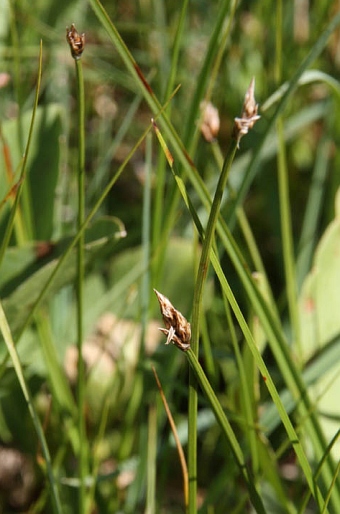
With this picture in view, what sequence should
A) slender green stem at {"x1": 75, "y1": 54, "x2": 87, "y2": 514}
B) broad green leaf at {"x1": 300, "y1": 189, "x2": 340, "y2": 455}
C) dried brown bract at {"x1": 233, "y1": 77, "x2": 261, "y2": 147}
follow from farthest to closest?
broad green leaf at {"x1": 300, "y1": 189, "x2": 340, "y2": 455} < slender green stem at {"x1": 75, "y1": 54, "x2": 87, "y2": 514} < dried brown bract at {"x1": 233, "y1": 77, "x2": 261, "y2": 147}

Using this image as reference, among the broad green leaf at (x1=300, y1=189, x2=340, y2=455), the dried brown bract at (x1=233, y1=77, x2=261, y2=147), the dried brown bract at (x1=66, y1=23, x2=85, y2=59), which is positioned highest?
the dried brown bract at (x1=66, y1=23, x2=85, y2=59)

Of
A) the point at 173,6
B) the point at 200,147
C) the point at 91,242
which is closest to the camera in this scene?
the point at 91,242

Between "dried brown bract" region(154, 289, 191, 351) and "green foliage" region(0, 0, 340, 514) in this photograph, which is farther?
"green foliage" region(0, 0, 340, 514)

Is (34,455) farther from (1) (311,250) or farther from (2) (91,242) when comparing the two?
(1) (311,250)

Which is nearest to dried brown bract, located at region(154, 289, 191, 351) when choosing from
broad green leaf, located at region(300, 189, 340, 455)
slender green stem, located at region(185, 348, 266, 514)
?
slender green stem, located at region(185, 348, 266, 514)

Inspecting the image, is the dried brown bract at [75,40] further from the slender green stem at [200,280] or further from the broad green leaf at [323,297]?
the broad green leaf at [323,297]

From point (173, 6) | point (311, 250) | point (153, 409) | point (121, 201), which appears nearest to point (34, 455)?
point (153, 409)

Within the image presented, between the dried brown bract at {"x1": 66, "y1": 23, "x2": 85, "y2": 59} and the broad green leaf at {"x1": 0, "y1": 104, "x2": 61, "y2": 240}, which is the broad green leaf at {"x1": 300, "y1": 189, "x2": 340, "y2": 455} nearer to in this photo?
the broad green leaf at {"x1": 0, "y1": 104, "x2": 61, "y2": 240}

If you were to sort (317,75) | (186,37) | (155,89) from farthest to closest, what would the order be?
(186,37) → (155,89) → (317,75)
